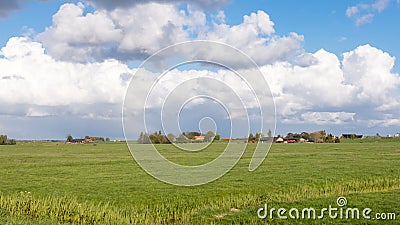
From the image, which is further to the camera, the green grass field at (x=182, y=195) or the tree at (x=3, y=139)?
the tree at (x=3, y=139)

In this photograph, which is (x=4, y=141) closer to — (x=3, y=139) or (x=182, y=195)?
(x=3, y=139)

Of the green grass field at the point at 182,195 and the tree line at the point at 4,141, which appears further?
the tree line at the point at 4,141

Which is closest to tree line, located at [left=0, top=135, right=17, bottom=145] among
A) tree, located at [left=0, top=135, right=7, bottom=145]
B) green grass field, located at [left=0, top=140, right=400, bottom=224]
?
tree, located at [left=0, top=135, right=7, bottom=145]

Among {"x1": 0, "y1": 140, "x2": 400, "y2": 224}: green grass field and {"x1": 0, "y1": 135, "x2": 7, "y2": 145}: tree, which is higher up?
{"x1": 0, "y1": 135, "x2": 7, "y2": 145}: tree

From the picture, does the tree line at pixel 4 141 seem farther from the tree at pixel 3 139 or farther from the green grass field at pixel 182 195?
the green grass field at pixel 182 195

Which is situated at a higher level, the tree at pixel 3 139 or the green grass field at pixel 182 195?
the tree at pixel 3 139

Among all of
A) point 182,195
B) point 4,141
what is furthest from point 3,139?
point 182,195

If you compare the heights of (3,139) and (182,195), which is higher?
(3,139)

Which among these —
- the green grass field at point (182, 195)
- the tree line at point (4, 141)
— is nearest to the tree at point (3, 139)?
the tree line at point (4, 141)

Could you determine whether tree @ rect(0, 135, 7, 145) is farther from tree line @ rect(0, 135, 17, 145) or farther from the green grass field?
the green grass field

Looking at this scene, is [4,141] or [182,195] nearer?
[182,195]

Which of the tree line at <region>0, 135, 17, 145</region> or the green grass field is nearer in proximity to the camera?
the green grass field

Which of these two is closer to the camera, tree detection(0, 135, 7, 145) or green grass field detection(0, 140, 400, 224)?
green grass field detection(0, 140, 400, 224)

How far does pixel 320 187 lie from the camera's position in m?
27.0
